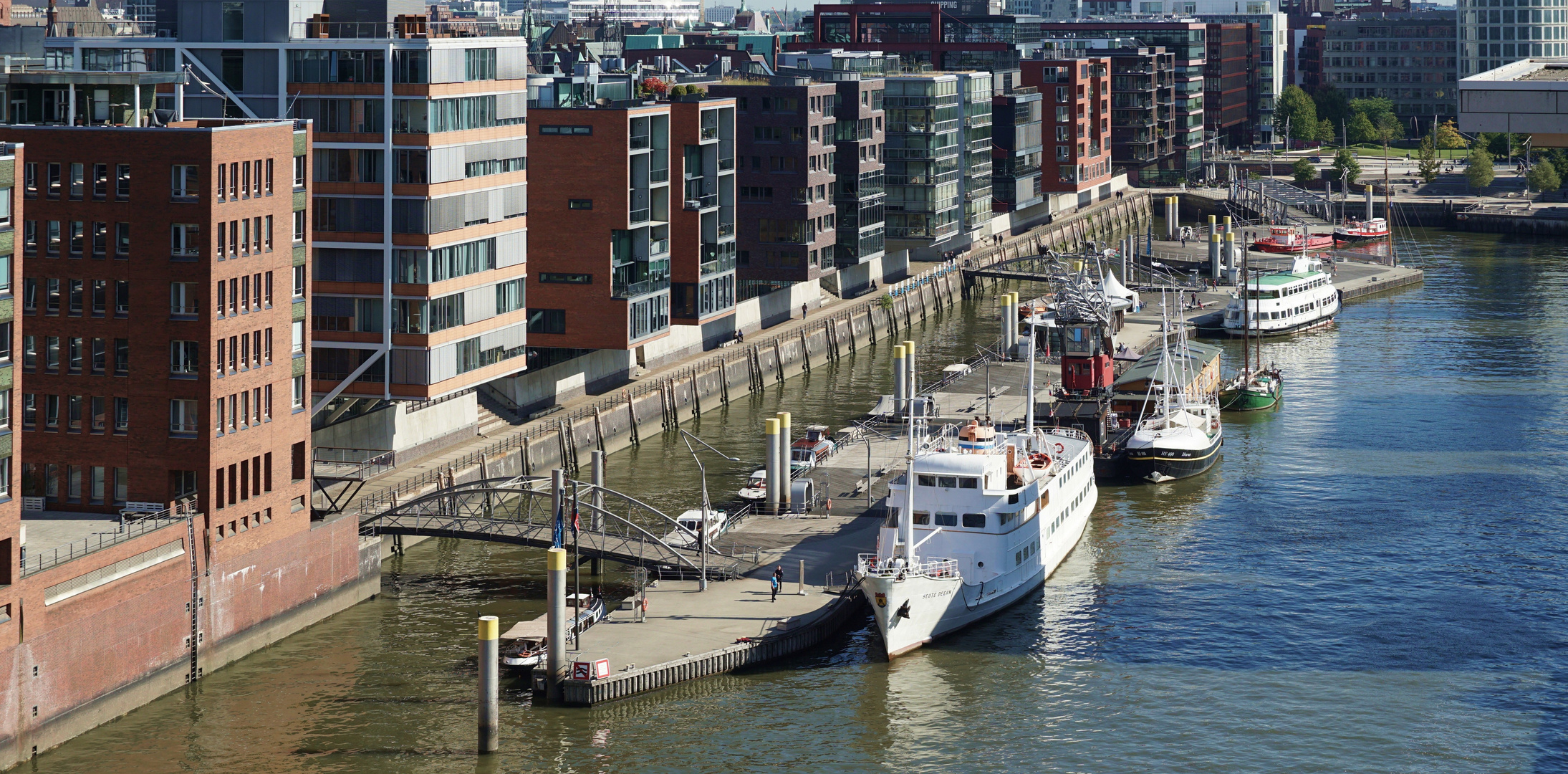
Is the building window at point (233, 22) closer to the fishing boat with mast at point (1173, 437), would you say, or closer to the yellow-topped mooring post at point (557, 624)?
the yellow-topped mooring post at point (557, 624)

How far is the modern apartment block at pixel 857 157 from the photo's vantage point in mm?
176250

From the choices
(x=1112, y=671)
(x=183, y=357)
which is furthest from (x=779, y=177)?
(x=183, y=357)

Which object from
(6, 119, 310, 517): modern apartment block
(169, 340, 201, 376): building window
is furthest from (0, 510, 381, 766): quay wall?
(169, 340, 201, 376): building window

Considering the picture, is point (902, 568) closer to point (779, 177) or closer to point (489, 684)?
point (489, 684)

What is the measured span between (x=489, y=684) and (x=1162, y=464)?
5883cm

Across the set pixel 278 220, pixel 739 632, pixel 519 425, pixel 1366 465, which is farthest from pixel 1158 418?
pixel 278 220

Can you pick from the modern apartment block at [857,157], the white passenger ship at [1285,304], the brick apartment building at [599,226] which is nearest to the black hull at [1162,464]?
the brick apartment building at [599,226]

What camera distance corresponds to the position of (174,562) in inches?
3127

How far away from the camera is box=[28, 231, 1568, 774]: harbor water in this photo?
247 feet

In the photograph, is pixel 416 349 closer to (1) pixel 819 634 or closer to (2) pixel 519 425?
(2) pixel 519 425

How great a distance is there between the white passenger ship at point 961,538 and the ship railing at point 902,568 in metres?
0.04

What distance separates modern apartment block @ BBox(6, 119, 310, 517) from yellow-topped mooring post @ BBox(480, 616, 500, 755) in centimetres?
1548

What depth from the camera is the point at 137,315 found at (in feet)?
273

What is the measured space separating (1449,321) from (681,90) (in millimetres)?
76840
